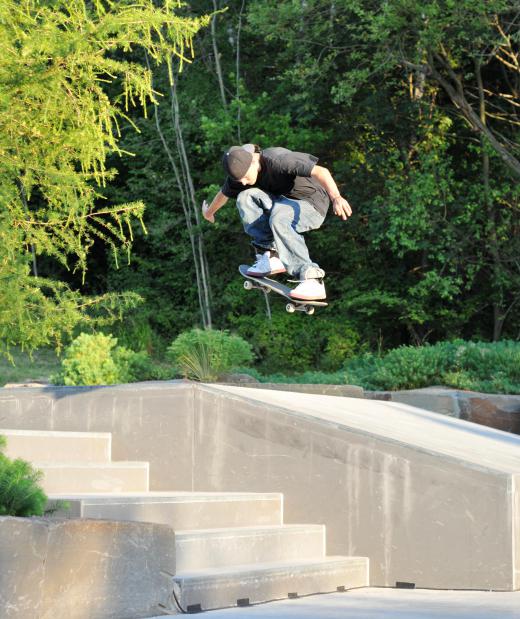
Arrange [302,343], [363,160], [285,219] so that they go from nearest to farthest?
[285,219]
[302,343]
[363,160]

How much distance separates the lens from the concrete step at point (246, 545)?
5074mm

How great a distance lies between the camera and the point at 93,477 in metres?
5.97

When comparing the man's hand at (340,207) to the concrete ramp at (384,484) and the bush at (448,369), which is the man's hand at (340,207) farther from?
the bush at (448,369)

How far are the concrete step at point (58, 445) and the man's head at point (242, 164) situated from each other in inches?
86.6

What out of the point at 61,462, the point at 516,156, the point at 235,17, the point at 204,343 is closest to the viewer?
the point at 61,462

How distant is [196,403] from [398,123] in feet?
37.6

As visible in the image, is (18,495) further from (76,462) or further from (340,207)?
(340,207)

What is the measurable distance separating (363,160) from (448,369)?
A: 741cm

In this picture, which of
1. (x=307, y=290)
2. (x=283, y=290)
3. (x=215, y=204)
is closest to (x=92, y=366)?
(x=215, y=204)

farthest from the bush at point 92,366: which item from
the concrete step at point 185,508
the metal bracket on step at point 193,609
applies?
the metal bracket on step at point 193,609

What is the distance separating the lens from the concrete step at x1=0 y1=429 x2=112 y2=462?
6.28 meters

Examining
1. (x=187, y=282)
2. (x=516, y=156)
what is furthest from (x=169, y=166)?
(x=516, y=156)

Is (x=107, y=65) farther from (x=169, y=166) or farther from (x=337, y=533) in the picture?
(x=169, y=166)

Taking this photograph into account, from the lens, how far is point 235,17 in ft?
61.9
